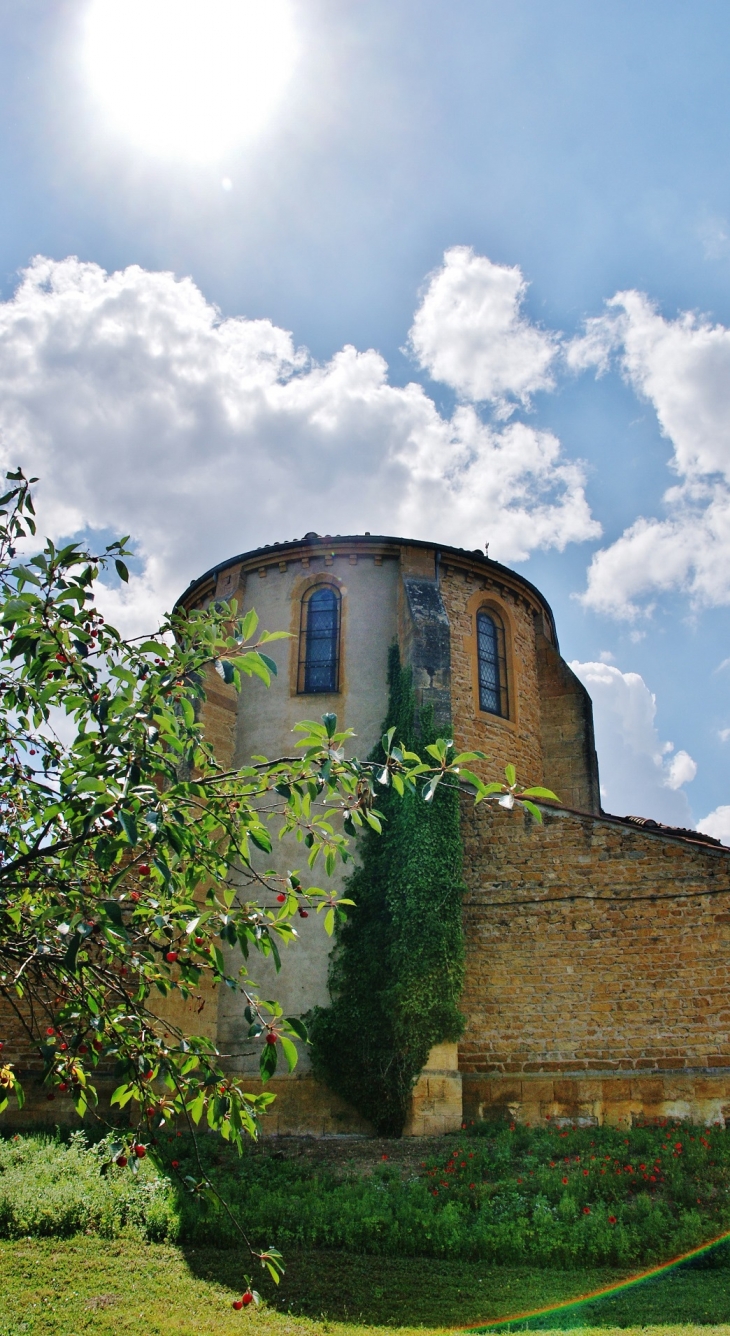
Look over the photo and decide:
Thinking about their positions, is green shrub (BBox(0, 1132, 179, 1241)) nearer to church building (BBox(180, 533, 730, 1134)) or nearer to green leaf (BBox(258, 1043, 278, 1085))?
church building (BBox(180, 533, 730, 1134))

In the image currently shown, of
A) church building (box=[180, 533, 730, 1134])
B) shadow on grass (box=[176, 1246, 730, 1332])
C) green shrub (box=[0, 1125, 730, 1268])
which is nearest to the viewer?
shadow on grass (box=[176, 1246, 730, 1332])

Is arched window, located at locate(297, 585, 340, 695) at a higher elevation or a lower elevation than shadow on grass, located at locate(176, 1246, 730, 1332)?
higher

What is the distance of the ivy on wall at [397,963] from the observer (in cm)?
1403

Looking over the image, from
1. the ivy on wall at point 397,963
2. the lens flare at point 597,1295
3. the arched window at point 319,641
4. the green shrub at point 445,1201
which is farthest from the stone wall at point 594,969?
the arched window at point 319,641

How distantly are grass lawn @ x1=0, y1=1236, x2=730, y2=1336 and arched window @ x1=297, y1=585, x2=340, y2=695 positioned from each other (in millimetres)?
10339

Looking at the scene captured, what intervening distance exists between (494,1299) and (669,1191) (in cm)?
316

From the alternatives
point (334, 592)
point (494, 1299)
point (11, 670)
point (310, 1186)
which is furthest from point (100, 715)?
point (334, 592)

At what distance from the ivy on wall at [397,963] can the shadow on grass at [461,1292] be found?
4795 millimetres

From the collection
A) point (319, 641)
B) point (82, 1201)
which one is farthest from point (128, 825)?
point (319, 641)

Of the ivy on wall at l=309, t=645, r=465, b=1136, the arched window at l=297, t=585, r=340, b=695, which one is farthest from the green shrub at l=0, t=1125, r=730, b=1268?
the arched window at l=297, t=585, r=340, b=695

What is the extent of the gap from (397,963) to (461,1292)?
6201 millimetres

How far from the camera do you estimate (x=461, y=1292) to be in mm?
8297

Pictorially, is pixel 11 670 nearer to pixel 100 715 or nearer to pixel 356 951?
pixel 100 715

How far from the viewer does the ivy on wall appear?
552 inches
